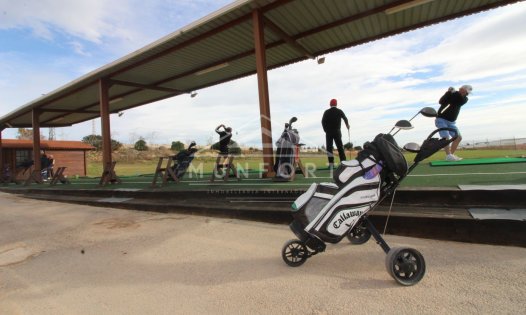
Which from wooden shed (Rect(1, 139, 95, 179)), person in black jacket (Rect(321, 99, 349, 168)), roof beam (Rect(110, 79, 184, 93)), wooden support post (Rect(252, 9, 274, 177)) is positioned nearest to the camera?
wooden support post (Rect(252, 9, 274, 177))

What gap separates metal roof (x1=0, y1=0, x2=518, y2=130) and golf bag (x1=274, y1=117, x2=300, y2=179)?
2.77 metres

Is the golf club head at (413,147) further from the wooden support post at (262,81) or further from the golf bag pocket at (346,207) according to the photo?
the wooden support post at (262,81)

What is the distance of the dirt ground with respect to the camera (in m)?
2.27

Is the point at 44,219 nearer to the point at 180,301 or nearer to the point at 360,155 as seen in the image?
the point at 180,301

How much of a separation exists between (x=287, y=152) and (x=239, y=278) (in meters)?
4.40

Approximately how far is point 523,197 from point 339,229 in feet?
7.73

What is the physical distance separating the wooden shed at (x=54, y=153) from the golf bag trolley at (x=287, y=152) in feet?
68.6

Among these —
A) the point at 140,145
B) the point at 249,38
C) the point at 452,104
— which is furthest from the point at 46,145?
the point at 452,104

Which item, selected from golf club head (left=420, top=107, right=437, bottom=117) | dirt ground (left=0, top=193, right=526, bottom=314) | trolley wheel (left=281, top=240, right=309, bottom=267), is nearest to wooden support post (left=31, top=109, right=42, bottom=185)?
dirt ground (left=0, top=193, right=526, bottom=314)

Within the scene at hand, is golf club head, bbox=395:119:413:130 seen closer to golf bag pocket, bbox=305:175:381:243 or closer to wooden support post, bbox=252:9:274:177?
golf bag pocket, bbox=305:175:381:243

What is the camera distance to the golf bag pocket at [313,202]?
273cm

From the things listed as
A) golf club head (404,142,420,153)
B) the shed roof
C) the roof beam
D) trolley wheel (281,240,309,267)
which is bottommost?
trolley wheel (281,240,309,267)

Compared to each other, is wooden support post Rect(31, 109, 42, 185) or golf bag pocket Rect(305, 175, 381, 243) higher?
wooden support post Rect(31, 109, 42, 185)

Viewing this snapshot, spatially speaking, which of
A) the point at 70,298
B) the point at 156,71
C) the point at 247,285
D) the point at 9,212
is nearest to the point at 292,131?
the point at 247,285
